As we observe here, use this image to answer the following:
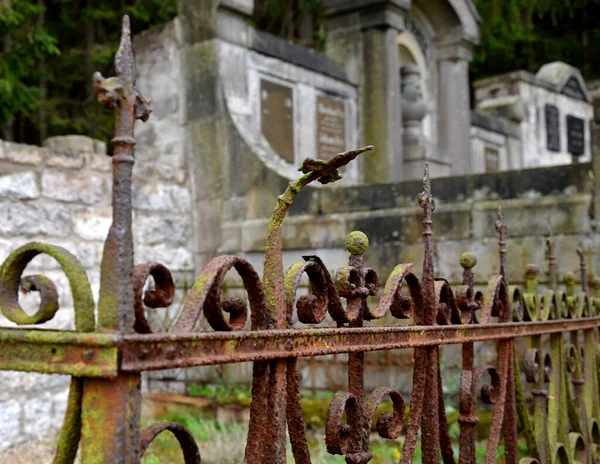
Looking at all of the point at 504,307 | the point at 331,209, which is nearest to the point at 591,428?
the point at 504,307

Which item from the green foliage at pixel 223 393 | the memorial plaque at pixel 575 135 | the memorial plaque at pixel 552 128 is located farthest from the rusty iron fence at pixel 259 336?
the memorial plaque at pixel 575 135

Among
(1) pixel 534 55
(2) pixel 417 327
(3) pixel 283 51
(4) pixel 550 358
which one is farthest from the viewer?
(1) pixel 534 55

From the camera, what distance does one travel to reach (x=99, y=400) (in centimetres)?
94

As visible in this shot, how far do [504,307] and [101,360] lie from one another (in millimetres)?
1517

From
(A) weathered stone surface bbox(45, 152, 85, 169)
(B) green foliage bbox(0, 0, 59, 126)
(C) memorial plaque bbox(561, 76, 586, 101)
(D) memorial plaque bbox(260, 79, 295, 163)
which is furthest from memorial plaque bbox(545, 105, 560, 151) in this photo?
(A) weathered stone surface bbox(45, 152, 85, 169)

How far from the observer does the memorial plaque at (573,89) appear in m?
13.7

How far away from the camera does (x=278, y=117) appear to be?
21.2 feet

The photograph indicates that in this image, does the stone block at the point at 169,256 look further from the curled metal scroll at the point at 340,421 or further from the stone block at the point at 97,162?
the curled metal scroll at the point at 340,421

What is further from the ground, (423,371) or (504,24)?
(504,24)

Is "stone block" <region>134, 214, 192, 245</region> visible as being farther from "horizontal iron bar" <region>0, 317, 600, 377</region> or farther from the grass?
"horizontal iron bar" <region>0, 317, 600, 377</region>

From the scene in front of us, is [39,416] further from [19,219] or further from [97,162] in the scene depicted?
[97,162]

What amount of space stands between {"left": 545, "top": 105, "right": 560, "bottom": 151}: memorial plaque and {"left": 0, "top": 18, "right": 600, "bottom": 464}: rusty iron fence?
11.3 metres

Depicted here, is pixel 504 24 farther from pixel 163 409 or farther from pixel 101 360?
pixel 101 360

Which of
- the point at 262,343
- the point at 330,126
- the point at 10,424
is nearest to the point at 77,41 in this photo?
the point at 330,126
